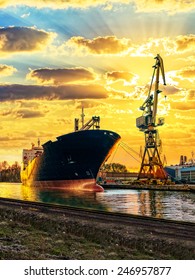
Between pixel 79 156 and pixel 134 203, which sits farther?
pixel 79 156

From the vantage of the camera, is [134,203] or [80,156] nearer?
[134,203]

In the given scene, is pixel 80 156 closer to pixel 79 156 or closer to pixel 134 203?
pixel 79 156

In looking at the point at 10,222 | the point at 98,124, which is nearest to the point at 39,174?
the point at 98,124

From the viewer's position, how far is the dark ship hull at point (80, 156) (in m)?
73.3

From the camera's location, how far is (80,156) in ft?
240

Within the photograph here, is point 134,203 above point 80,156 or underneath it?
underneath

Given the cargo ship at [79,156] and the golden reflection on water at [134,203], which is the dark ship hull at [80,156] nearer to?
the cargo ship at [79,156]

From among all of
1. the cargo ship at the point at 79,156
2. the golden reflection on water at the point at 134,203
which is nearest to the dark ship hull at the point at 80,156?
the cargo ship at the point at 79,156

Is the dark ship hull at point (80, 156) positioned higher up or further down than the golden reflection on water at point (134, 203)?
higher up

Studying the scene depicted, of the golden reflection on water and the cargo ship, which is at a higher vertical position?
the cargo ship

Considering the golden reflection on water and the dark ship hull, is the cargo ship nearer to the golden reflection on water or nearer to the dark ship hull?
the dark ship hull

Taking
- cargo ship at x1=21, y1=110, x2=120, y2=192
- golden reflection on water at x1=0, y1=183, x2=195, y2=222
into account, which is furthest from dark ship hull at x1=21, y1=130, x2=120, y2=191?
golden reflection on water at x1=0, y1=183, x2=195, y2=222

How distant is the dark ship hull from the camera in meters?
73.3

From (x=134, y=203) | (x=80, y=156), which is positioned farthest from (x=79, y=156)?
(x=134, y=203)
